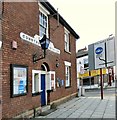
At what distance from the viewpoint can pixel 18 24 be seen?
10203mm

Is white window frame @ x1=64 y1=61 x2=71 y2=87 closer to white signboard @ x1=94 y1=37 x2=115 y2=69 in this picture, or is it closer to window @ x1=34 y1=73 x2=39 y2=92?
white signboard @ x1=94 y1=37 x2=115 y2=69

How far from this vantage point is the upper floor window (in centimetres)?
1359

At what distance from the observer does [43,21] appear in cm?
1418

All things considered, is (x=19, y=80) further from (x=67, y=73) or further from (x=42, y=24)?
(x=67, y=73)

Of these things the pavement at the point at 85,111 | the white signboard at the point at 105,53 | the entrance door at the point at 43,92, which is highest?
the white signboard at the point at 105,53

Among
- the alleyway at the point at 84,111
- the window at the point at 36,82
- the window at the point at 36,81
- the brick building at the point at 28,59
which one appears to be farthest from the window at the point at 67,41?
the window at the point at 36,81

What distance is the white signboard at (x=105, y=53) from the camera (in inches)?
961

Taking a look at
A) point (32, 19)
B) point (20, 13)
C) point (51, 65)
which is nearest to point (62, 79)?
point (51, 65)

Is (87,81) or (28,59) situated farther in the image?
(87,81)

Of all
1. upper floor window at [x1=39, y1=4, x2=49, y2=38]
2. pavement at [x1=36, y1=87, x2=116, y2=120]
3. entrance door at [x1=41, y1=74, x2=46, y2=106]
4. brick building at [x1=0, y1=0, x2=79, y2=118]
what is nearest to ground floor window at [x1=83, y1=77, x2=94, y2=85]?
brick building at [x1=0, y1=0, x2=79, y2=118]

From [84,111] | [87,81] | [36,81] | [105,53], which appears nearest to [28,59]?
[36,81]

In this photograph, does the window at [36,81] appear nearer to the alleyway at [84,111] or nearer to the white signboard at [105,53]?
the alleyway at [84,111]

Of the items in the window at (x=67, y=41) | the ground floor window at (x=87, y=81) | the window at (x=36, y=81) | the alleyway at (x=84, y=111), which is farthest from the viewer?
the ground floor window at (x=87, y=81)

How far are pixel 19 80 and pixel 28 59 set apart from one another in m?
1.32
